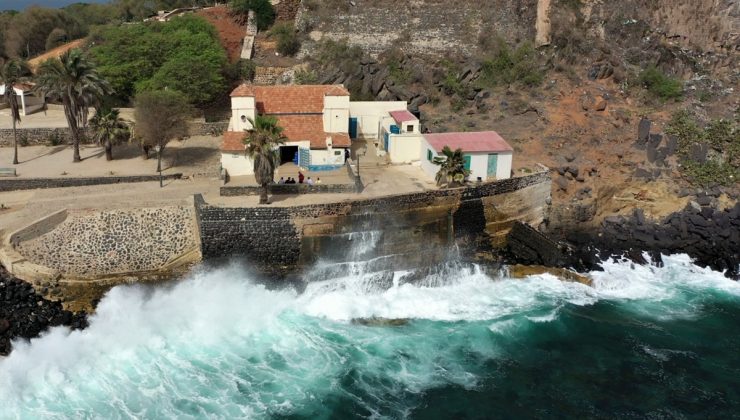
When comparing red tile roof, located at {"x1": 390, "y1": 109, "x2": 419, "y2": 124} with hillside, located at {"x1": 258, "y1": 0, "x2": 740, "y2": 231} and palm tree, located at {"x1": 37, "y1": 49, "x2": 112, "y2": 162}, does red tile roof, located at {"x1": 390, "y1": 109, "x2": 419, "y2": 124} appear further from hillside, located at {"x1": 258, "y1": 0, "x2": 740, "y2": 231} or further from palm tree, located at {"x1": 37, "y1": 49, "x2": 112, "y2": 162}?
palm tree, located at {"x1": 37, "y1": 49, "x2": 112, "y2": 162}

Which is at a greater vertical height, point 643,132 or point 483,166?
point 643,132

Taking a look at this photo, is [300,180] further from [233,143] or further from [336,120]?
[336,120]

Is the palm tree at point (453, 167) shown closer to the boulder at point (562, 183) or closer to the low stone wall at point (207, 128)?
the boulder at point (562, 183)

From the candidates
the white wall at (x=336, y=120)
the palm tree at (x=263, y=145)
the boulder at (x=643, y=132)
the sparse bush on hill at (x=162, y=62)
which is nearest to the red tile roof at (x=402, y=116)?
the white wall at (x=336, y=120)

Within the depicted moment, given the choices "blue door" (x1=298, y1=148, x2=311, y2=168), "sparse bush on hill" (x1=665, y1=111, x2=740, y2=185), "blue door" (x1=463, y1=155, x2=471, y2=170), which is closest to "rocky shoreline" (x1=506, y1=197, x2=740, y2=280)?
"sparse bush on hill" (x1=665, y1=111, x2=740, y2=185)

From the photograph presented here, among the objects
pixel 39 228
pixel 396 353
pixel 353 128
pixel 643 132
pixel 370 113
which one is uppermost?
pixel 370 113

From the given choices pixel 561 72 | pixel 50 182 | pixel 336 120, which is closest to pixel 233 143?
pixel 336 120
